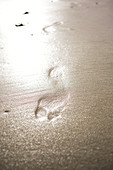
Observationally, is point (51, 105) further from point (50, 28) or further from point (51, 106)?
point (50, 28)

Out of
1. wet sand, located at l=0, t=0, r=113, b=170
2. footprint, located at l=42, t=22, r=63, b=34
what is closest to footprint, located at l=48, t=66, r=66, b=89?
wet sand, located at l=0, t=0, r=113, b=170

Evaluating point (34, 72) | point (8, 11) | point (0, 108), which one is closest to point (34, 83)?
point (34, 72)

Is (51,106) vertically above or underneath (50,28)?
underneath

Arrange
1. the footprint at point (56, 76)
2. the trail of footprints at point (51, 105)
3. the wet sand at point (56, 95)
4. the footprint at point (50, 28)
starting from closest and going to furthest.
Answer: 1. the wet sand at point (56, 95)
2. the trail of footprints at point (51, 105)
3. the footprint at point (56, 76)
4. the footprint at point (50, 28)

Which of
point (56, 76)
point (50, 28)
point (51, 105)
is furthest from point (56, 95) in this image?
point (50, 28)

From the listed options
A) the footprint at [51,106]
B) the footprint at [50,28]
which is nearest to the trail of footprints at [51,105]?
the footprint at [51,106]

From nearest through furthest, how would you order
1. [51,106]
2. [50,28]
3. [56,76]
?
1. [51,106]
2. [56,76]
3. [50,28]

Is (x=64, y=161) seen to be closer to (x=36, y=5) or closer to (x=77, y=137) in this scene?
(x=77, y=137)

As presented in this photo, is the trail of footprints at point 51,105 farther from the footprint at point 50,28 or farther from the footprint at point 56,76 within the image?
the footprint at point 50,28

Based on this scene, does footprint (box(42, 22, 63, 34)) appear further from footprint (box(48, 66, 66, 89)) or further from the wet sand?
footprint (box(48, 66, 66, 89))
